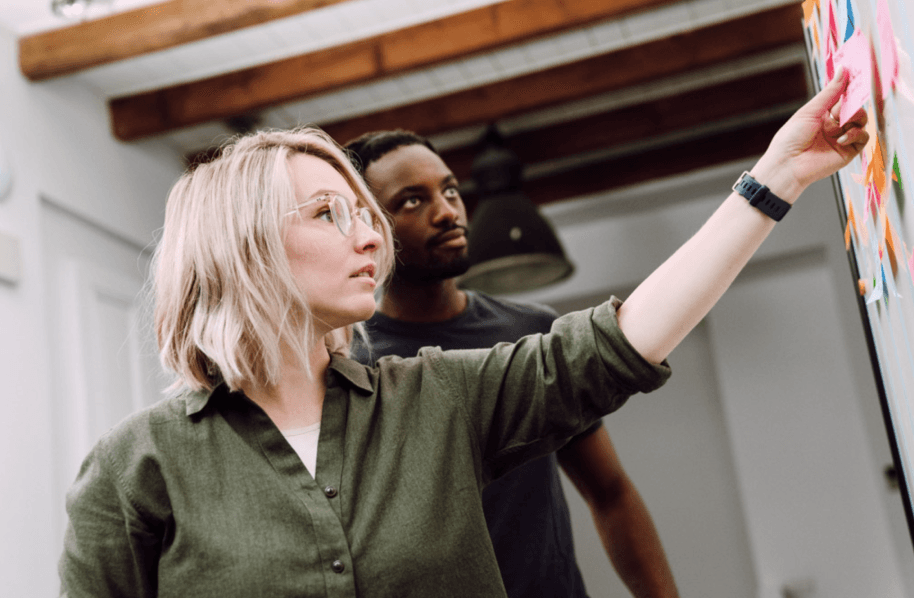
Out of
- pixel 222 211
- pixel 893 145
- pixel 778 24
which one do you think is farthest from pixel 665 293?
pixel 778 24

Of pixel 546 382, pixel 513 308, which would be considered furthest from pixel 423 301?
pixel 546 382

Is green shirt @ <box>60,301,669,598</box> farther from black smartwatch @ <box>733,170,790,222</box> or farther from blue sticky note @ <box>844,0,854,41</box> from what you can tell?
blue sticky note @ <box>844,0,854,41</box>

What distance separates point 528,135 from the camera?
4.30 metres

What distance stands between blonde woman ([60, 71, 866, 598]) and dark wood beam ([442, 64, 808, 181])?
307 centimetres

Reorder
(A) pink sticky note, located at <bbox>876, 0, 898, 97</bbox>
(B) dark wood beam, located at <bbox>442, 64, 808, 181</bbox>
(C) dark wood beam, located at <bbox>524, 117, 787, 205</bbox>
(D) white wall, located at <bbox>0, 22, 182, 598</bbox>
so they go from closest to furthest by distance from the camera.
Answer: (A) pink sticky note, located at <bbox>876, 0, 898, 97</bbox> → (D) white wall, located at <bbox>0, 22, 182, 598</bbox> → (B) dark wood beam, located at <bbox>442, 64, 808, 181</bbox> → (C) dark wood beam, located at <bbox>524, 117, 787, 205</bbox>

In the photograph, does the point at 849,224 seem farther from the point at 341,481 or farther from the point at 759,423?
the point at 759,423

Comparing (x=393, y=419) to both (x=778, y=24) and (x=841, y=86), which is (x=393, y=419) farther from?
(x=778, y=24)

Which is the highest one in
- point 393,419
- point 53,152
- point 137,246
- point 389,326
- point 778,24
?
point 778,24

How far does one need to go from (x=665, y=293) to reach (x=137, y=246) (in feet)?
9.82

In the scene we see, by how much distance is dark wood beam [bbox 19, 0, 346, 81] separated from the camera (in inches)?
109

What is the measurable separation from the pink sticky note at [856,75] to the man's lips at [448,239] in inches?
30.1

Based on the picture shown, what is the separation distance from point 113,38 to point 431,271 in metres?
1.84

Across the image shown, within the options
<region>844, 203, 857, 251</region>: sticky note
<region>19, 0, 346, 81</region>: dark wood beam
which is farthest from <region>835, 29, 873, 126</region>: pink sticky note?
<region>19, 0, 346, 81</region>: dark wood beam

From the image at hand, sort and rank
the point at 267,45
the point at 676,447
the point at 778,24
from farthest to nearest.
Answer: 1. the point at 676,447
2. the point at 778,24
3. the point at 267,45
